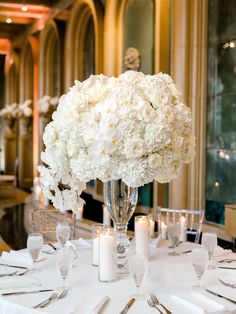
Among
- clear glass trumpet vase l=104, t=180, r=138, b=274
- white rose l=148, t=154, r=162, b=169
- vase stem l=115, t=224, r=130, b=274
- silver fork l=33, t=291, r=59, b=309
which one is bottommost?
silver fork l=33, t=291, r=59, b=309

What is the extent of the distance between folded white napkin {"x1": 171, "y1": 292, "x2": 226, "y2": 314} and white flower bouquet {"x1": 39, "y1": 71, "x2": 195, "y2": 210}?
58 centimetres

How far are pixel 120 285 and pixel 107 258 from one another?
0.15m

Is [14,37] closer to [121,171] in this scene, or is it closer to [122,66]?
[122,66]

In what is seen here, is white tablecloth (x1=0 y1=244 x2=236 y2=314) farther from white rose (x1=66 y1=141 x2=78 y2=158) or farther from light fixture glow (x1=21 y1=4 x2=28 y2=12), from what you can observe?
light fixture glow (x1=21 y1=4 x2=28 y2=12)

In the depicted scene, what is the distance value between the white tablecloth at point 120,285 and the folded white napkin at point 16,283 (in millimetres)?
51

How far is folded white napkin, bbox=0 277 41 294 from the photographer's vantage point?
7.76ft

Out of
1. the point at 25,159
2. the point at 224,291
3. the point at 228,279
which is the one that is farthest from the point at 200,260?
the point at 25,159

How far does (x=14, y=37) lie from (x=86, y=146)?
47.4 ft

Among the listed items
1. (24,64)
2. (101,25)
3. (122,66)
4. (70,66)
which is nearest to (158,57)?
(122,66)

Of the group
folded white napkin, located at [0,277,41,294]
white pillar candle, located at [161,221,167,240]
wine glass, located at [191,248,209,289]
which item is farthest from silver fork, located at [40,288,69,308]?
white pillar candle, located at [161,221,167,240]

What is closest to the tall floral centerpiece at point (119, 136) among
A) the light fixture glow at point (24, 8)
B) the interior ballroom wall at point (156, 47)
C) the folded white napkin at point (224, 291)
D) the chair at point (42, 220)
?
the folded white napkin at point (224, 291)

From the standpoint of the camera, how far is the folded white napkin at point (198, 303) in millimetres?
2078

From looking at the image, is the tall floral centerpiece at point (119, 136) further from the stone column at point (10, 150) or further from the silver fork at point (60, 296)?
the stone column at point (10, 150)

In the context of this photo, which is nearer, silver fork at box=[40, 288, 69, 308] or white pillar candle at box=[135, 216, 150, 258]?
silver fork at box=[40, 288, 69, 308]
